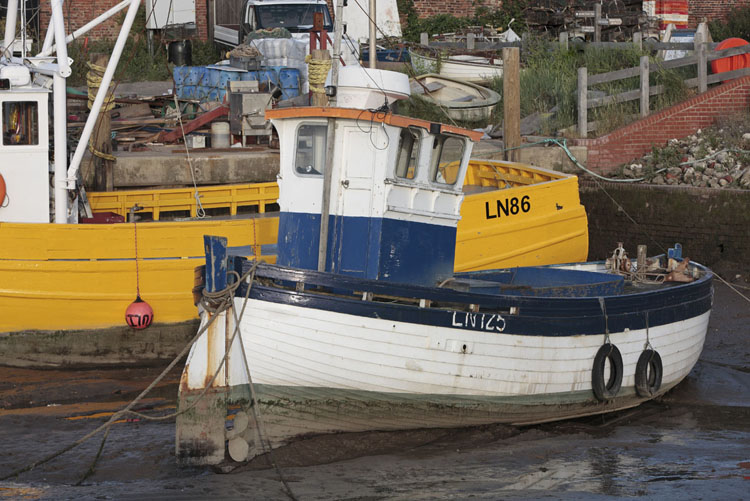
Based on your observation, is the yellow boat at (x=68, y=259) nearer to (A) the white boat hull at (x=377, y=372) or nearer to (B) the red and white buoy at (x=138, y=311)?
(B) the red and white buoy at (x=138, y=311)

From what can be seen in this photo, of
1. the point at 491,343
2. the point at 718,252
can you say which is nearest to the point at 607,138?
the point at 718,252

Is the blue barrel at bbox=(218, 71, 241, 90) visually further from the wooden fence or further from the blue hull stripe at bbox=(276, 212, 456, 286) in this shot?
the blue hull stripe at bbox=(276, 212, 456, 286)

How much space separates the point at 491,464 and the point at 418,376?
2.99 feet

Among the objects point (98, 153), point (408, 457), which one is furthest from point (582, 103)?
point (408, 457)

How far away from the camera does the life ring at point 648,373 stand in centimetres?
959

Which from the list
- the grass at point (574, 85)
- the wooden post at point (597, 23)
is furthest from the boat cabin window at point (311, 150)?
the wooden post at point (597, 23)

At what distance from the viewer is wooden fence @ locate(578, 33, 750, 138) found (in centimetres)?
1616

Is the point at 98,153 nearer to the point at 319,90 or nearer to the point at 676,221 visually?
the point at 319,90

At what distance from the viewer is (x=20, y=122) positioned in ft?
35.6

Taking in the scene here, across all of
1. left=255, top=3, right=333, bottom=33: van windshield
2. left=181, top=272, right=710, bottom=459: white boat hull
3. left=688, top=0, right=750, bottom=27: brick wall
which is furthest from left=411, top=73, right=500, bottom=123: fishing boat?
left=688, top=0, right=750, bottom=27: brick wall

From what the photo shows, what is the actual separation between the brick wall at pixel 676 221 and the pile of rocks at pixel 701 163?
0.62 metres

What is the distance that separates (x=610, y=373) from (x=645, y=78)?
27.2 ft

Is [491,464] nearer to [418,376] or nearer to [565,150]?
[418,376]

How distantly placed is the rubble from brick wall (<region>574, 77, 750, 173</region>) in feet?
0.52
